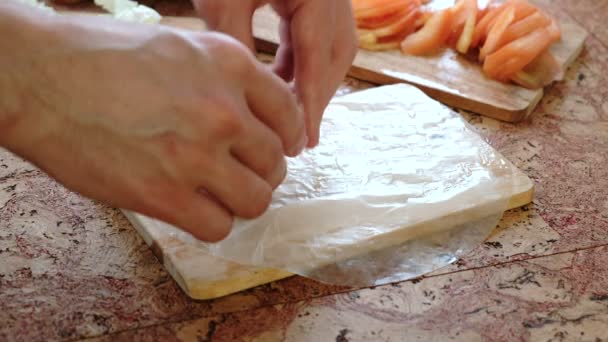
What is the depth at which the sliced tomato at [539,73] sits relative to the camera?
124 centimetres

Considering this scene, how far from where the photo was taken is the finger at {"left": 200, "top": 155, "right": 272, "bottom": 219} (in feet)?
2.07

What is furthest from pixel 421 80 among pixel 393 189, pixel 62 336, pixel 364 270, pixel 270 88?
pixel 62 336

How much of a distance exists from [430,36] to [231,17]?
626 mm

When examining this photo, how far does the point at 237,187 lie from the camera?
653 mm

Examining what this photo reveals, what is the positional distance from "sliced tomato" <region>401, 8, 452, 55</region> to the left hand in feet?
1.48

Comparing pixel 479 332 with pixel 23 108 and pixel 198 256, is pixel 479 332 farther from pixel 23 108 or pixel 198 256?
pixel 23 108

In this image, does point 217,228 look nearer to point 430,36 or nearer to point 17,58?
point 17,58

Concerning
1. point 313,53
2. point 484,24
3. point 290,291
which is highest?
point 313,53

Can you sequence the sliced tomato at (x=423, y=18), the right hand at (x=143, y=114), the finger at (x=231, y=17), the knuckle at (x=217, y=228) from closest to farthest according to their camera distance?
the right hand at (x=143, y=114), the knuckle at (x=217, y=228), the finger at (x=231, y=17), the sliced tomato at (x=423, y=18)

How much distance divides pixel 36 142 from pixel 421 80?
79cm

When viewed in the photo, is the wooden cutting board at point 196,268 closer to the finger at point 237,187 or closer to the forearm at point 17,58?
the finger at point 237,187

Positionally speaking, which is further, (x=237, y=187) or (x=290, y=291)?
(x=290, y=291)

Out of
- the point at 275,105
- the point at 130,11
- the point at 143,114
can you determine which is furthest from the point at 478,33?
the point at 143,114

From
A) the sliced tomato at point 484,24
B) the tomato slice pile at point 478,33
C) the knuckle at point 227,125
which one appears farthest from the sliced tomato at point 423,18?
the knuckle at point 227,125
